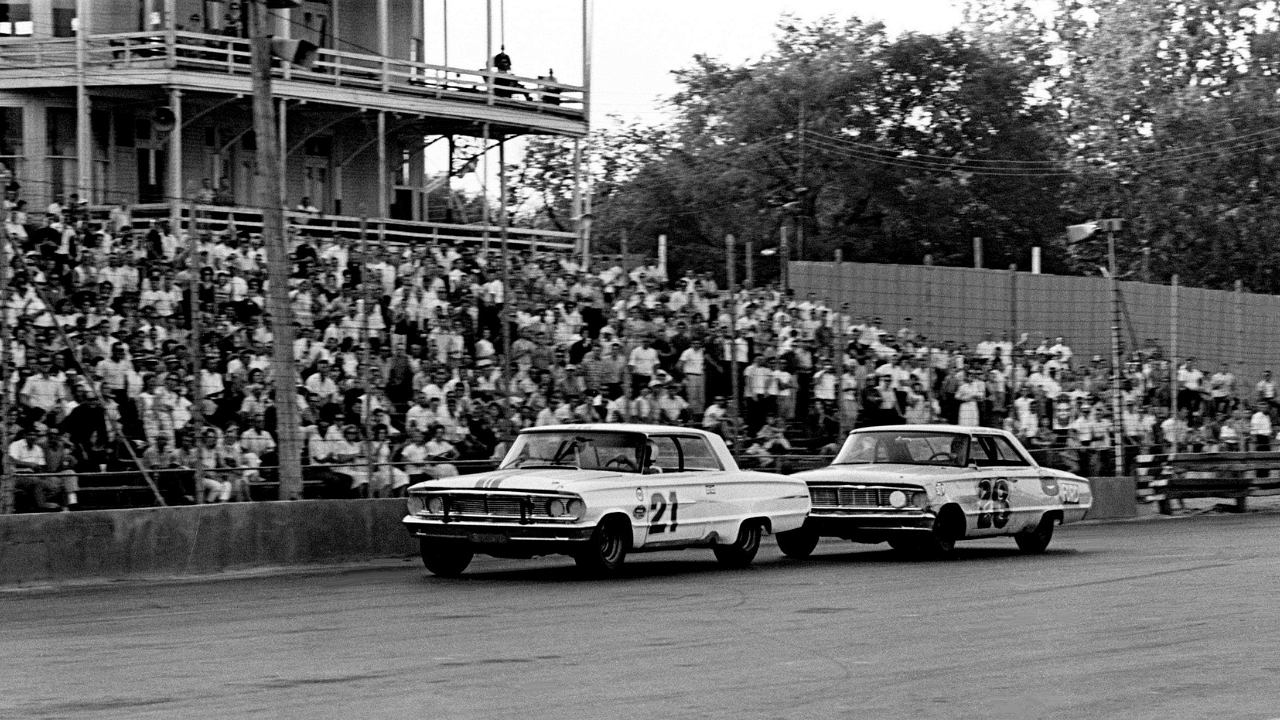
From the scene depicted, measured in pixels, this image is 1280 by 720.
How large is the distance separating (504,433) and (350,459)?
1.84 metres

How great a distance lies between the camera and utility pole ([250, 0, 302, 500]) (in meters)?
17.2

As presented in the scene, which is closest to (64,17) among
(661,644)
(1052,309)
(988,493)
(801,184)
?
(1052,309)

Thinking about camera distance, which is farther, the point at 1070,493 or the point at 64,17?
the point at 64,17

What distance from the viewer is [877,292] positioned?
1174 inches

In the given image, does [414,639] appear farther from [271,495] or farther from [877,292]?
[877,292]

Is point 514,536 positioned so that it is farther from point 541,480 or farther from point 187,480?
point 187,480

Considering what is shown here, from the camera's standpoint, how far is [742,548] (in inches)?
683

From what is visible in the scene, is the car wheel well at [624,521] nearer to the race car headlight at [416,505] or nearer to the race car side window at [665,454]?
the race car side window at [665,454]

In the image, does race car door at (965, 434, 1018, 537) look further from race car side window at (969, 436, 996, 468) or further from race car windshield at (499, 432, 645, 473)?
race car windshield at (499, 432, 645, 473)

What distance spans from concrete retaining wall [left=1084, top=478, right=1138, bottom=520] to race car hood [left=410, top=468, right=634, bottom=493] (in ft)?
44.2

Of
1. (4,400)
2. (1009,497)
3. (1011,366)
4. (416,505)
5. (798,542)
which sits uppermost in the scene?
(1011,366)

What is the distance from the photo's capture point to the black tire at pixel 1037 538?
1973cm

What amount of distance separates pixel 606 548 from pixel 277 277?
4.53m

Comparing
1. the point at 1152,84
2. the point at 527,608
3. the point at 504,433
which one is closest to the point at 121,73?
the point at 504,433
